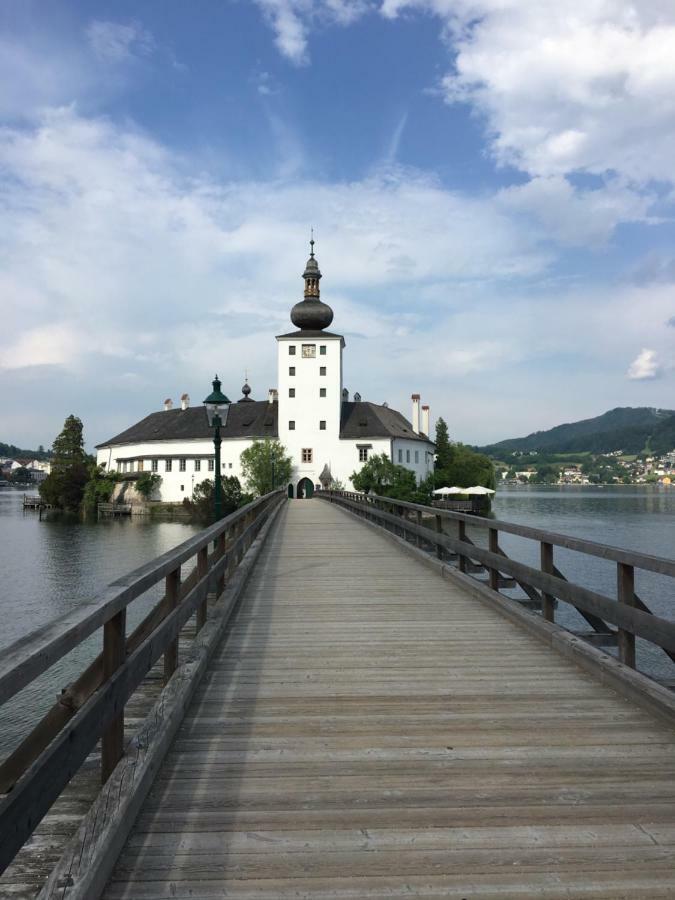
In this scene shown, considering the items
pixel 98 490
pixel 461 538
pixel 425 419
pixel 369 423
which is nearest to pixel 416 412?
pixel 425 419

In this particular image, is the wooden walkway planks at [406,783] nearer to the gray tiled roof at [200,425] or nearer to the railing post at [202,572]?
the railing post at [202,572]

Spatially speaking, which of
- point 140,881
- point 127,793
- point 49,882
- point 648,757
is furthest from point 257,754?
point 648,757

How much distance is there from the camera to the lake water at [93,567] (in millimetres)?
15070

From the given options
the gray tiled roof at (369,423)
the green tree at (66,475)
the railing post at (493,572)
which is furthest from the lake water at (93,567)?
the gray tiled roof at (369,423)

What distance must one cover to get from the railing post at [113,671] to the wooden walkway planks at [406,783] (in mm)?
257

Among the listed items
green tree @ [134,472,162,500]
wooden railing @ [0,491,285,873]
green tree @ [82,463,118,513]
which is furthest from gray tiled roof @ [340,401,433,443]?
wooden railing @ [0,491,285,873]

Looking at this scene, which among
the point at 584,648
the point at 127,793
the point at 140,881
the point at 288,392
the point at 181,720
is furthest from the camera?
the point at 288,392

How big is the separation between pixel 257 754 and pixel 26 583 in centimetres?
2750

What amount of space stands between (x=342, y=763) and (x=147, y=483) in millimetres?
72141

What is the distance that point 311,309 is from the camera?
227 feet

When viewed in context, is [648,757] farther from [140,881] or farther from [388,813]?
[140,881]

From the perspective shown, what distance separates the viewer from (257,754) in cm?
372

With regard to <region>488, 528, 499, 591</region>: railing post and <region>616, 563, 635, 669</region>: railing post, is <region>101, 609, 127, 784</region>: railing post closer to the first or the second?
<region>616, 563, 635, 669</region>: railing post

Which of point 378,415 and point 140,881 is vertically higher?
point 378,415
